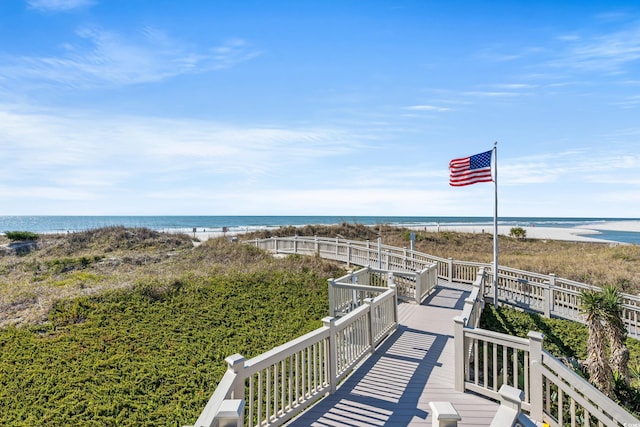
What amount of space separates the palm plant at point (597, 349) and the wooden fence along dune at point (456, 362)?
2.58 feet

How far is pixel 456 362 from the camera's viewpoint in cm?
572

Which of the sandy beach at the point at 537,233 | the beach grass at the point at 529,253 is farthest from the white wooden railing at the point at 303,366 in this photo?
the sandy beach at the point at 537,233

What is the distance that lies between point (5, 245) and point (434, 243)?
33192 millimetres

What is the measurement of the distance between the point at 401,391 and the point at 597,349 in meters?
4.64

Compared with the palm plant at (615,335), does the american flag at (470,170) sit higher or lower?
higher

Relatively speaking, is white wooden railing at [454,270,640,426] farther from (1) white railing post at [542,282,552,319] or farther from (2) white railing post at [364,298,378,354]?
(1) white railing post at [542,282,552,319]

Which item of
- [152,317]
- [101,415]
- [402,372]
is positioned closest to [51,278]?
[152,317]

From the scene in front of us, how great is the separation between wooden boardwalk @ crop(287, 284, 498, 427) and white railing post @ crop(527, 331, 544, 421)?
1.69ft

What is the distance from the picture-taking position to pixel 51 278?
15.0 metres

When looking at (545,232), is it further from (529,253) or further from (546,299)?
(546,299)

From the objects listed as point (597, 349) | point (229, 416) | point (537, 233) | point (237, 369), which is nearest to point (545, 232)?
point (537, 233)

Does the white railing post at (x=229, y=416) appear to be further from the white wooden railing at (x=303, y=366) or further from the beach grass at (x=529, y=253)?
the beach grass at (x=529, y=253)

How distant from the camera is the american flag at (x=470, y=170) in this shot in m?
12.0

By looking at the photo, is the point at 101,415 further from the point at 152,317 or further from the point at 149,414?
the point at 152,317
